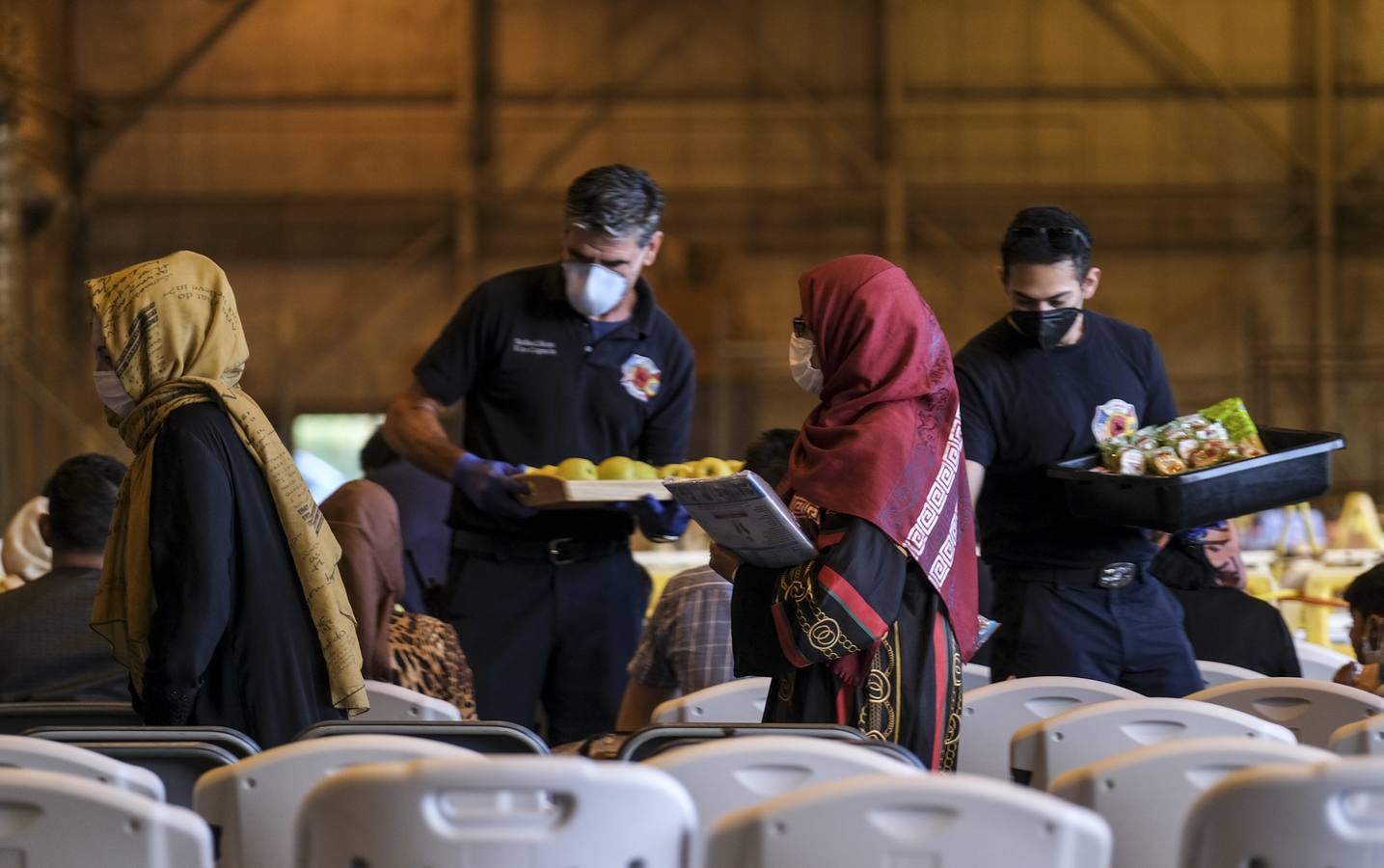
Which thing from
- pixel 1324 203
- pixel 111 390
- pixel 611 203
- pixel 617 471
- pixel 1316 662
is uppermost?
pixel 1324 203

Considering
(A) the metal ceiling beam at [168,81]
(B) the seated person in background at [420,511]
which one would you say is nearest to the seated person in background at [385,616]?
(B) the seated person in background at [420,511]

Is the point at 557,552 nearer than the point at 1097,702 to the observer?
No

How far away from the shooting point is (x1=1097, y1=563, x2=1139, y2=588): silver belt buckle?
3.37 m

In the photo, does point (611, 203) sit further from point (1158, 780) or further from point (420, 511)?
point (1158, 780)

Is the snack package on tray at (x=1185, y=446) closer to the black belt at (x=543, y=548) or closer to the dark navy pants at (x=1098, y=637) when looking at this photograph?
the dark navy pants at (x=1098, y=637)

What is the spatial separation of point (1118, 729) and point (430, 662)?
1.68 m

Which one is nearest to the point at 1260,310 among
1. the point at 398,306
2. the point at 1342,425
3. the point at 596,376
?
the point at 1342,425

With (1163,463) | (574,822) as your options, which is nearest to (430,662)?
(1163,463)

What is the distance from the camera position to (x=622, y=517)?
12.6 feet

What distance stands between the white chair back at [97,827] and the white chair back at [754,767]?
0.53m

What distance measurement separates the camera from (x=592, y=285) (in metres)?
3.80

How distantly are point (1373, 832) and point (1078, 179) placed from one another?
1186cm

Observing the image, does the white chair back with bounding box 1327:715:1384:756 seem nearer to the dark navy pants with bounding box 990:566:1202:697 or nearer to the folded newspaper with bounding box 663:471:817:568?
the folded newspaper with bounding box 663:471:817:568

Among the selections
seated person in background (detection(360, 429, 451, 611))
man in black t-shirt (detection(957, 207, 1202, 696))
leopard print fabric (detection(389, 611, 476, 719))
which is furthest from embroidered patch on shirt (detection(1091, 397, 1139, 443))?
seated person in background (detection(360, 429, 451, 611))
